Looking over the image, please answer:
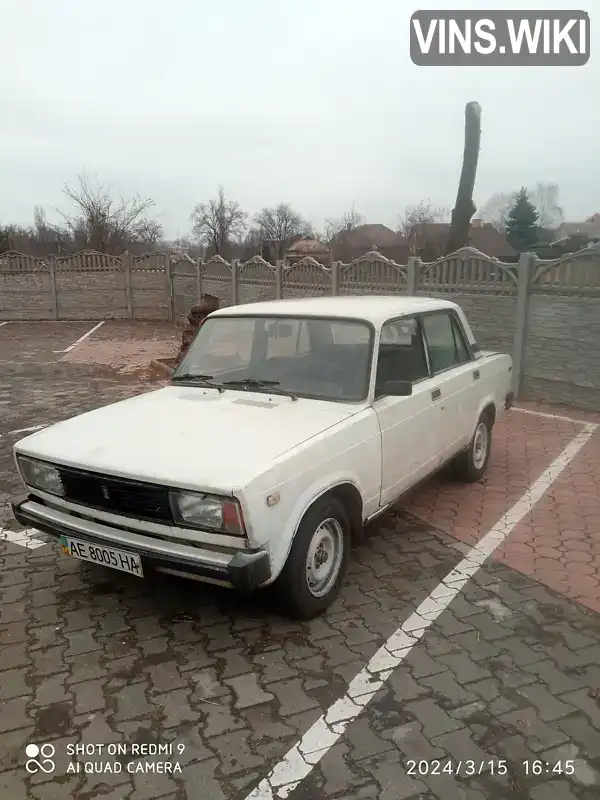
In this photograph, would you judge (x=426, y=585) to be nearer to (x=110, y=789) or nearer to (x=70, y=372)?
(x=110, y=789)

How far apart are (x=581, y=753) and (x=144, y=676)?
198cm

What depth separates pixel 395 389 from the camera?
3.75 metres

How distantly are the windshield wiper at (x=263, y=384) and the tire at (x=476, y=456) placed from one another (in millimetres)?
2121

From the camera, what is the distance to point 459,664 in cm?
302

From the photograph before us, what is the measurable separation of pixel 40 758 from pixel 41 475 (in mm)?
1482

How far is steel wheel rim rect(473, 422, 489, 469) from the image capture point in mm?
5443

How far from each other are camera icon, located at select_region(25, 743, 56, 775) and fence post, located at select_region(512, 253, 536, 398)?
7.79 m

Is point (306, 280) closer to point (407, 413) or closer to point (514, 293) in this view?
point (514, 293)

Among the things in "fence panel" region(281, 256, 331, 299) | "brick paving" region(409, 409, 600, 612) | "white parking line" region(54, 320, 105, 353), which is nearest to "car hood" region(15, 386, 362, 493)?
"brick paving" region(409, 409, 600, 612)

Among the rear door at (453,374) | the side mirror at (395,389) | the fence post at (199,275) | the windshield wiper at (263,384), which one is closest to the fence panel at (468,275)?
the rear door at (453,374)

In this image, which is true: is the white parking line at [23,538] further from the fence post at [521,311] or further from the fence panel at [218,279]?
the fence panel at [218,279]

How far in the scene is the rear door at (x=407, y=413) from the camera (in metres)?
3.83

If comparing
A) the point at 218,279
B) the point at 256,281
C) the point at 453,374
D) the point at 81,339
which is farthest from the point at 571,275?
the point at 81,339

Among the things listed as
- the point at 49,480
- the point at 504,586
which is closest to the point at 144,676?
the point at 49,480
